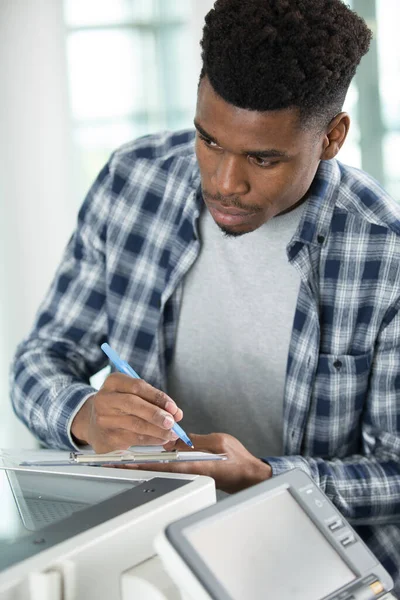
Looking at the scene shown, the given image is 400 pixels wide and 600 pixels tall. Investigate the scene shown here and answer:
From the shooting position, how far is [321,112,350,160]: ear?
128cm

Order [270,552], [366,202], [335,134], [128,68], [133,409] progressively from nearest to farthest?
1. [270,552]
2. [133,409]
3. [335,134]
4. [366,202]
5. [128,68]

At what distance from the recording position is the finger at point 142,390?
1069 millimetres

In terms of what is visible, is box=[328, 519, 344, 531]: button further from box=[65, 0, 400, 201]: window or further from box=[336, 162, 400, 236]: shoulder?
box=[65, 0, 400, 201]: window

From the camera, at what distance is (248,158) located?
3.88ft

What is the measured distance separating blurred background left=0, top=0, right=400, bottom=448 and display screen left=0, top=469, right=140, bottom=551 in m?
1.87

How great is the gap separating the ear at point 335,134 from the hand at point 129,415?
18.7 inches

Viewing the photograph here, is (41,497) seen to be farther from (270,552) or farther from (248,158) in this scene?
(248,158)

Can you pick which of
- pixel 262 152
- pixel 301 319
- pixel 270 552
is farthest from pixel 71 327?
pixel 270 552

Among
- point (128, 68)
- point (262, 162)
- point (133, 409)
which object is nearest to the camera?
point (133, 409)

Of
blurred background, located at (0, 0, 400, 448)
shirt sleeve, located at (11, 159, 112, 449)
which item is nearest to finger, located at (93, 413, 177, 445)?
shirt sleeve, located at (11, 159, 112, 449)

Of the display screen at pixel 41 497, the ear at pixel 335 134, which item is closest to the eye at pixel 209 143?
the ear at pixel 335 134

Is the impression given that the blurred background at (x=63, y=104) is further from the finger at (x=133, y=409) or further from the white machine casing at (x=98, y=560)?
the white machine casing at (x=98, y=560)

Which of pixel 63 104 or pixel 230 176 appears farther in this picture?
pixel 63 104

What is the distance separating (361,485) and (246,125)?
1.89 feet
